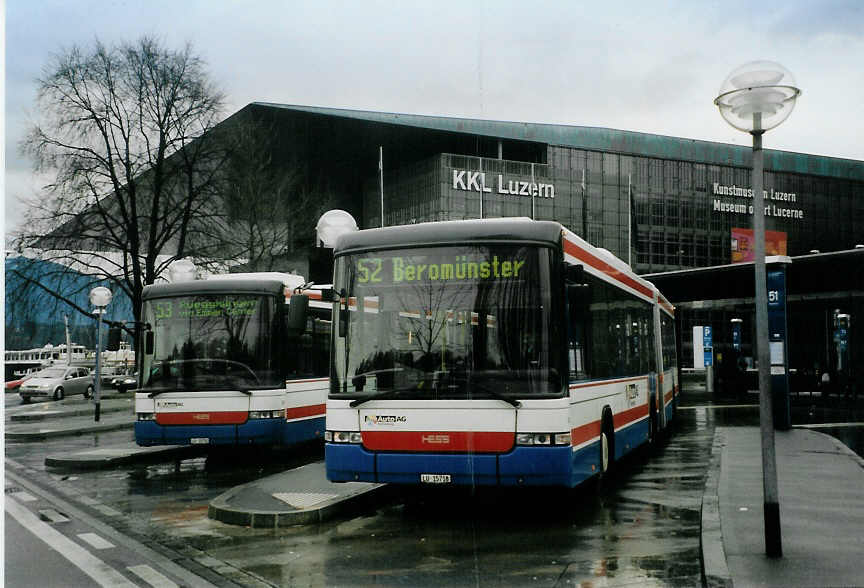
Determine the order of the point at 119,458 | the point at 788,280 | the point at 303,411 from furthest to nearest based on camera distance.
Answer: the point at 788,280 < the point at 119,458 < the point at 303,411

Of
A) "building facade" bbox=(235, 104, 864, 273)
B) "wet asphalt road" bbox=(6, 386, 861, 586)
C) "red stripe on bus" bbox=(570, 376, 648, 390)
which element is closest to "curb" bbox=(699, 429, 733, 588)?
"wet asphalt road" bbox=(6, 386, 861, 586)

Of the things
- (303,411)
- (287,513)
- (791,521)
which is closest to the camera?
(791,521)

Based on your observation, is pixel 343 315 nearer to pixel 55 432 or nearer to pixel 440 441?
pixel 440 441

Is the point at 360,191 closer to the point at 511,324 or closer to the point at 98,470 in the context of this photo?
the point at 98,470

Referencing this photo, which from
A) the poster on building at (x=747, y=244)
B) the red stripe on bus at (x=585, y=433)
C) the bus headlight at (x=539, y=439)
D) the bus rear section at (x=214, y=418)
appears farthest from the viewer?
the poster on building at (x=747, y=244)

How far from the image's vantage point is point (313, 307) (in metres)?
16.5

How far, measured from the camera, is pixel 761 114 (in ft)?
24.6

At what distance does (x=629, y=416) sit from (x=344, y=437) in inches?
214

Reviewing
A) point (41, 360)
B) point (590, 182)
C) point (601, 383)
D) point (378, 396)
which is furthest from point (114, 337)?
point (590, 182)

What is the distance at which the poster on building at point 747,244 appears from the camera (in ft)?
255

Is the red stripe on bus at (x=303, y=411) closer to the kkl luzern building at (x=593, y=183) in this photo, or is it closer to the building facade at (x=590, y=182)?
the kkl luzern building at (x=593, y=183)

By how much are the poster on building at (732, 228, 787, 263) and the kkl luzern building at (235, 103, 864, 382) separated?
0.13m

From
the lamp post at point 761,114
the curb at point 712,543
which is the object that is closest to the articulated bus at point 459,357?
the curb at point 712,543

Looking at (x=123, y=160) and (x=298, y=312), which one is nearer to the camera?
(x=298, y=312)
